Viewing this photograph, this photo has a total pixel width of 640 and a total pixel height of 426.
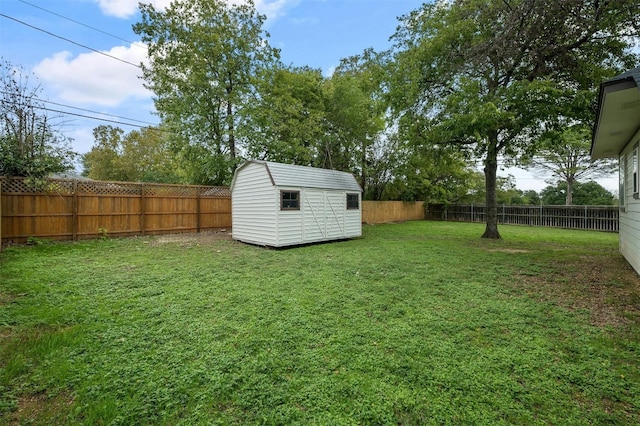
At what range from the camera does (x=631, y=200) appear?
17.3 feet

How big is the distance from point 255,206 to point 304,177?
1674 millimetres

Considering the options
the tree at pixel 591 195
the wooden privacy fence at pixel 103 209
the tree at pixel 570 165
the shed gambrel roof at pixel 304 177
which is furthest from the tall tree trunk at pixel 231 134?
the tree at pixel 591 195

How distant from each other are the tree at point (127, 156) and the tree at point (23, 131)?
15.7 meters

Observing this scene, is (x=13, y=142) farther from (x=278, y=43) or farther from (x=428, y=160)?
(x=428, y=160)

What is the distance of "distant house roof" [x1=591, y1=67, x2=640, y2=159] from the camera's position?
2.74 metres

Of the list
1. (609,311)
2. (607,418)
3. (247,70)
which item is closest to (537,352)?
(607,418)

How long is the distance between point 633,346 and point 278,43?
16168 mm

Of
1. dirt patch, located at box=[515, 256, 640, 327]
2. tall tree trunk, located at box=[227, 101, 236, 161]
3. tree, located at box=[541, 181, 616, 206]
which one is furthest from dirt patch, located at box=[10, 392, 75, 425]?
tree, located at box=[541, 181, 616, 206]

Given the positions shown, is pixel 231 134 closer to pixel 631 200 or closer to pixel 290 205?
pixel 290 205

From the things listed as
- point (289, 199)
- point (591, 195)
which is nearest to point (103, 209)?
point (289, 199)

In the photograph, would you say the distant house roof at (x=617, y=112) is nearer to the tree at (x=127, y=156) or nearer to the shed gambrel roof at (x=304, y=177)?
the shed gambrel roof at (x=304, y=177)

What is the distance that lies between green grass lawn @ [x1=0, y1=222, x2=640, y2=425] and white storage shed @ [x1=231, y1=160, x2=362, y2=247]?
2.98 metres

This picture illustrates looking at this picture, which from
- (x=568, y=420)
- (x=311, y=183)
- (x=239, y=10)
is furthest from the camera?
(x=239, y=10)

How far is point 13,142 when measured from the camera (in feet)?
24.6
